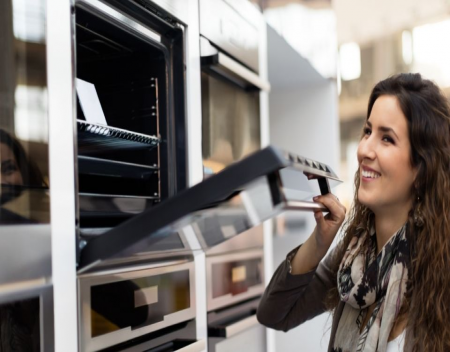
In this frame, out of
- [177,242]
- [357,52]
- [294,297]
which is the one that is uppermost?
[357,52]

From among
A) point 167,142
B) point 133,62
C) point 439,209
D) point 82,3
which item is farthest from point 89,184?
point 439,209

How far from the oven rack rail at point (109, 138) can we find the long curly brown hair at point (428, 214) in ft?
2.05

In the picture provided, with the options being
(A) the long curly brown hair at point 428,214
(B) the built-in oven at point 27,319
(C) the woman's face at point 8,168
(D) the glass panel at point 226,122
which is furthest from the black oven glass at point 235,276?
(C) the woman's face at point 8,168

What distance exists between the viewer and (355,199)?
172cm

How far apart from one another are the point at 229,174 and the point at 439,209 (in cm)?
75

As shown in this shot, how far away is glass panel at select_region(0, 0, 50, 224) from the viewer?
0.97 metres

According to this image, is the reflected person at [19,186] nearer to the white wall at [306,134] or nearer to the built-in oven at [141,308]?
the built-in oven at [141,308]

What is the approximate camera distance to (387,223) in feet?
5.00

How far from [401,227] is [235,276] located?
26.3 inches

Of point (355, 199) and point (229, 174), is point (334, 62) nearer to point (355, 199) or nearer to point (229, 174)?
point (355, 199)

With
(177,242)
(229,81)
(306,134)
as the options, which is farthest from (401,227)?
(306,134)

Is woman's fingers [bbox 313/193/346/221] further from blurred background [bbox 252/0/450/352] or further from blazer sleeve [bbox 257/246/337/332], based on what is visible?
blurred background [bbox 252/0/450/352]

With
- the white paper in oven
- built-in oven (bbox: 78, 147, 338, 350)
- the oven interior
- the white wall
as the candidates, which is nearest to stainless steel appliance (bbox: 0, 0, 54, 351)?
built-in oven (bbox: 78, 147, 338, 350)

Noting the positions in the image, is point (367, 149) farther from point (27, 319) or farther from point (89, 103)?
point (27, 319)
